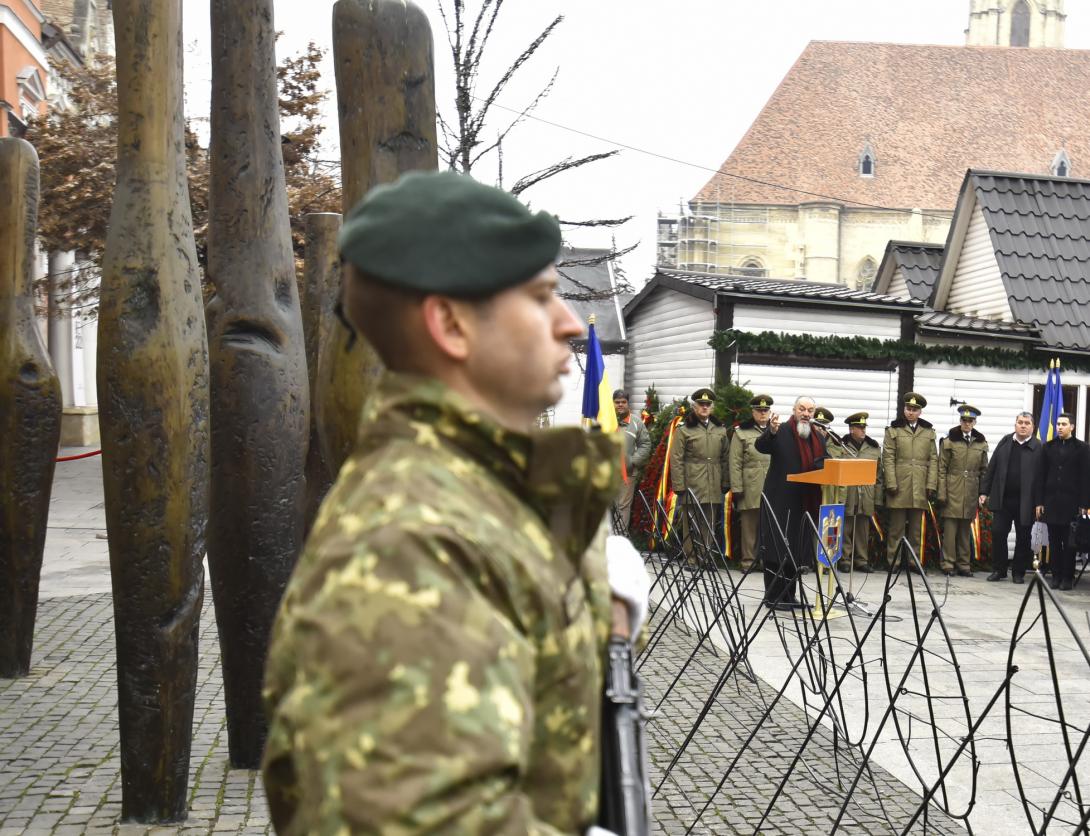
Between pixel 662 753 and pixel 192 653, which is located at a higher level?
pixel 192 653

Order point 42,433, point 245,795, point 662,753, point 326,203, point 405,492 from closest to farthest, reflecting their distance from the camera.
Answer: point 405,492 < point 245,795 < point 662,753 < point 42,433 < point 326,203

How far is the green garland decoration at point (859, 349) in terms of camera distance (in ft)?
47.3

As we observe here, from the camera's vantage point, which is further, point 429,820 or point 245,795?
point 245,795

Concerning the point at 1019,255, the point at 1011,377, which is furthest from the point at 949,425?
the point at 1019,255

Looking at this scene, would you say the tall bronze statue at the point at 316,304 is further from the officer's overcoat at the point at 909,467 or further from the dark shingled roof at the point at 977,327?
the dark shingled roof at the point at 977,327

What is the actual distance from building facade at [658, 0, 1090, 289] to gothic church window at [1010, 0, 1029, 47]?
20.3m

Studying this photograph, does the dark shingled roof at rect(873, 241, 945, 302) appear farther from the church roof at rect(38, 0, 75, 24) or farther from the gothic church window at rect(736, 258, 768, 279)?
the gothic church window at rect(736, 258, 768, 279)

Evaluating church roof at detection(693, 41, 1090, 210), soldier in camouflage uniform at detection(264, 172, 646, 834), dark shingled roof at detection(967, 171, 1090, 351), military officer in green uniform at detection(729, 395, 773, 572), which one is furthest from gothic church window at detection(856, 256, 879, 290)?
soldier in camouflage uniform at detection(264, 172, 646, 834)

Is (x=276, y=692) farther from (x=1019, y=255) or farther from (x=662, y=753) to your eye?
(x=1019, y=255)

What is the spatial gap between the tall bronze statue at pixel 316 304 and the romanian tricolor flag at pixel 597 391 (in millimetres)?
5296

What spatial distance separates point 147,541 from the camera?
4.31 m

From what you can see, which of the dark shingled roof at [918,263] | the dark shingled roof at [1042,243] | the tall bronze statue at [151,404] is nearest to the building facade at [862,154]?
the dark shingled roof at [918,263]

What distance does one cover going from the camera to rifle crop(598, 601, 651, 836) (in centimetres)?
150

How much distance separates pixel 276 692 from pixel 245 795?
13.0ft
